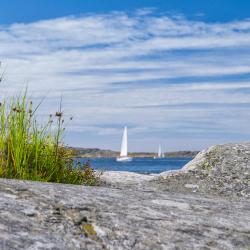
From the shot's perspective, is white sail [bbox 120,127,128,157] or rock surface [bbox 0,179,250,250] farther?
white sail [bbox 120,127,128,157]

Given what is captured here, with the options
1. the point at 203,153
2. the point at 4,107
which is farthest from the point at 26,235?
the point at 203,153

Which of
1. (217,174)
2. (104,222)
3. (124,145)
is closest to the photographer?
(104,222)

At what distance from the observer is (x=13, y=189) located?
17.7ft

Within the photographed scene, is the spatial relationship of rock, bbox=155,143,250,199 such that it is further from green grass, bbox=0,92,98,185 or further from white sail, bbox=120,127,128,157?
white sail, bbox=120,127,128,157

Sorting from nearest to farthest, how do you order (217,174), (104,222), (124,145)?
(104,222) → (217,174) → (124,145)

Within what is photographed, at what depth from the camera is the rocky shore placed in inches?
176

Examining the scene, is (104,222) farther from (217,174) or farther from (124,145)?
(124,145)

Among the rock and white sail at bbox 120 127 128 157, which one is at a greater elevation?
white sail at bbox 120 127 128 157

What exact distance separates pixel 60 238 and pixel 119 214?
2.52 ft

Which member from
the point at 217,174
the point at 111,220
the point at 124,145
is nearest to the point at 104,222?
the point at 111,220

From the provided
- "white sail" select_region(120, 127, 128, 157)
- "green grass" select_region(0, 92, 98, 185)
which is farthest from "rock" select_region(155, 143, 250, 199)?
"white sail" select_region(120, 127, 128, 157)

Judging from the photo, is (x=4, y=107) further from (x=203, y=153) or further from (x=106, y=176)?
(x=203, y=153)

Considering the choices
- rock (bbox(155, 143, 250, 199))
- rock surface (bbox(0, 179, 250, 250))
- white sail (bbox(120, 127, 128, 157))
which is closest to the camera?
rock surface (bbox(0, 179, 250, 250))

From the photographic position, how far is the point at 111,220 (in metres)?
4.88
